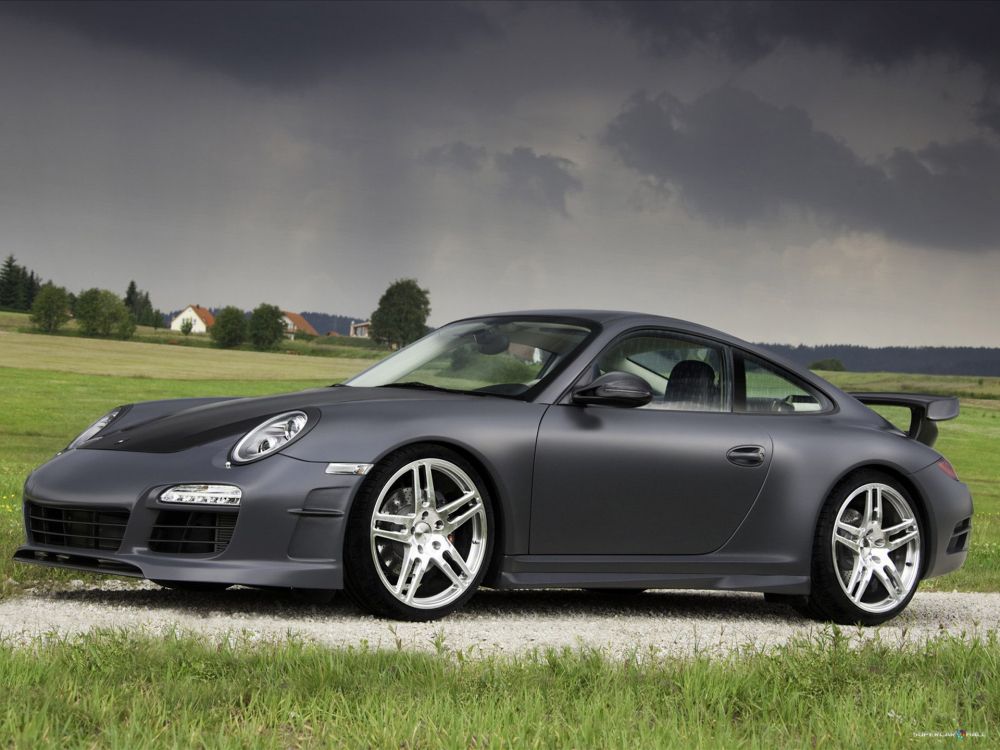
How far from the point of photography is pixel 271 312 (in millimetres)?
108438

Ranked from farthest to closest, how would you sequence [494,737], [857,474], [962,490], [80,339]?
[80,339] < [962,490] < [857,474] < [494,737]

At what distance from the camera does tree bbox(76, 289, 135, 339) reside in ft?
288

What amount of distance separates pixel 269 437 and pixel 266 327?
99.7 metres

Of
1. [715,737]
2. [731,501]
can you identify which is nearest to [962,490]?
[731,501]

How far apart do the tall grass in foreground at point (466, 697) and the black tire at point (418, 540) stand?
2.88 ft

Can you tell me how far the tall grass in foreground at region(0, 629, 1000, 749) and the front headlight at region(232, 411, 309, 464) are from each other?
115 centimetres

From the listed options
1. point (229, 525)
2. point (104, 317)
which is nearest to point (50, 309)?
Result: point (104, 317)

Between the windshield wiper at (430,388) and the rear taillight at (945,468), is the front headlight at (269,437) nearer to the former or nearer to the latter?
the windshield wiper at (430,388)

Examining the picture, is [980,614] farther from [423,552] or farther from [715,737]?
[715,737]

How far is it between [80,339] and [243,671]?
80.4 metres

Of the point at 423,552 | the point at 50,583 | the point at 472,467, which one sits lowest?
the point at 50,583

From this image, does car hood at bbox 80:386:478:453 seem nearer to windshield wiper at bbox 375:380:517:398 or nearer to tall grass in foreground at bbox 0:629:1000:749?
windshield wiper at bbox 375:380:517:398

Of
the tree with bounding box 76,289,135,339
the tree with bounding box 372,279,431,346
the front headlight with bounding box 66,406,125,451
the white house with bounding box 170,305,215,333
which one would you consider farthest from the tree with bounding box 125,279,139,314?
the front headlight with bounding box 66,406,125,451

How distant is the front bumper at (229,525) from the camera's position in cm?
574
